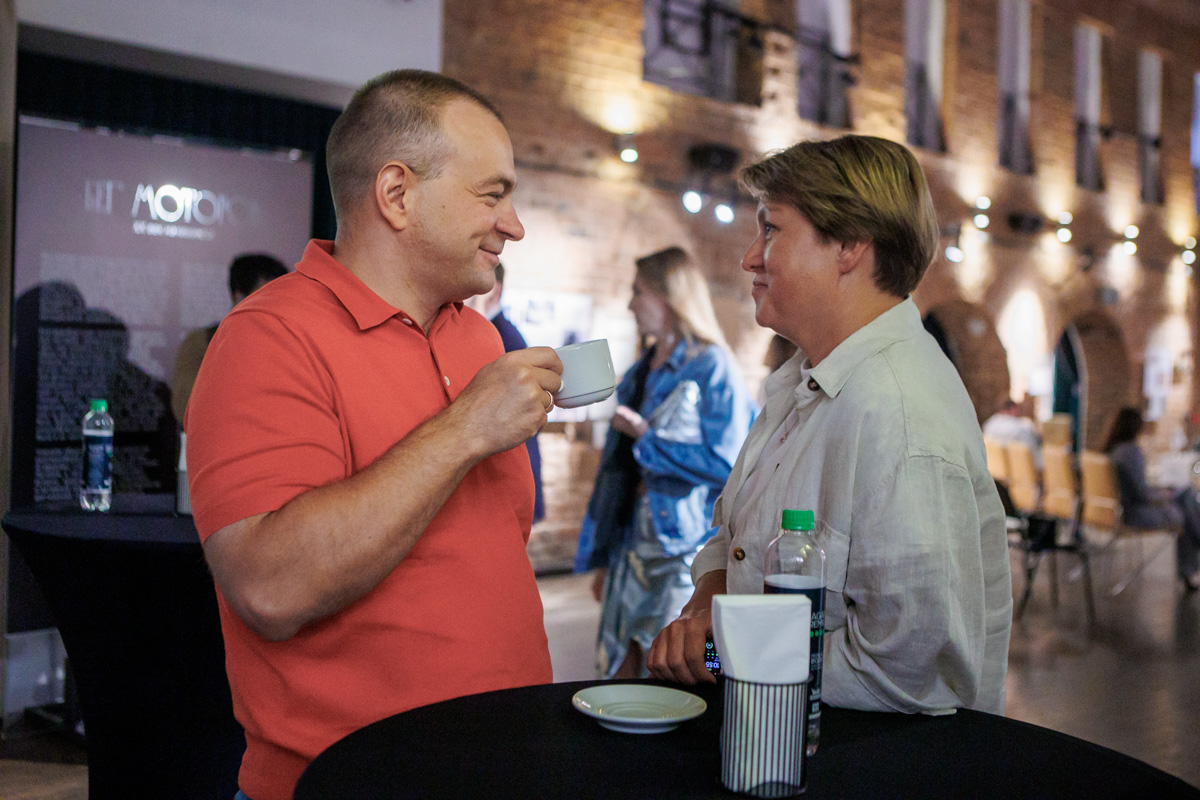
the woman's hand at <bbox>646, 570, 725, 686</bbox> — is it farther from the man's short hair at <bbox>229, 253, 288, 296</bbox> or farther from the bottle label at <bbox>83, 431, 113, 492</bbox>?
the man's short hair at <bbox>229, 253, 288, 296</bbox>

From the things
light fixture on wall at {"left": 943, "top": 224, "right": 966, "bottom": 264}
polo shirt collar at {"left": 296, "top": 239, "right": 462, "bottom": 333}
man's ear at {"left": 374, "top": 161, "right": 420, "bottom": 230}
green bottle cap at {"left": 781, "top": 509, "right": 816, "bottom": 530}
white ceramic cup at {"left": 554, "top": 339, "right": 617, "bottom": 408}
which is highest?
light fixture on wall at {"left": 943, "top": 224, "right": 966, "bottom": 264}

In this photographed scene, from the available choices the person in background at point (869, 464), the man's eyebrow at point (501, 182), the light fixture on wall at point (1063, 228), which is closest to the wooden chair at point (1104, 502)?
the light fixture on wall at point (1063, 228)

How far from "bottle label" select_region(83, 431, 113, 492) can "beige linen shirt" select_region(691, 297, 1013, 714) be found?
7.05 ft

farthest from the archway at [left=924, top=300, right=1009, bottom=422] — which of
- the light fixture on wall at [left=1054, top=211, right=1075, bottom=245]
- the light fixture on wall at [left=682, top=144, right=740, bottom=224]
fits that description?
the light fixture on wall at [left=682, top=144, right=740, bottom=224]

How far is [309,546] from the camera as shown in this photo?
3.62ft

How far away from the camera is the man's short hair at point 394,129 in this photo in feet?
4.40

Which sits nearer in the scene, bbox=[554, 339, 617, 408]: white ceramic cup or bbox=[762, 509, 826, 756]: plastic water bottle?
bbox=[762, 509, 826, 756]: plastic water bottle

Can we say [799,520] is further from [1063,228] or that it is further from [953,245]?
[1063,228]

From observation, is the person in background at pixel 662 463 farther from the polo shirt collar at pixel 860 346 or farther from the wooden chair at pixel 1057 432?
the wooden chair at pixel 1057 432

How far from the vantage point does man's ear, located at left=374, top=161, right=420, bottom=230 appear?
134cm

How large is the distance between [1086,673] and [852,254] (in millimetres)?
4388

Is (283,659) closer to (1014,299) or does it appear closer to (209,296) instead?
(209,296)

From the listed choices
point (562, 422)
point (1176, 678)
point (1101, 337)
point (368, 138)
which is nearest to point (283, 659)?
point (368, 138)

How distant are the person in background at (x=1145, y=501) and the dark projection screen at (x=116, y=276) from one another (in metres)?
6.19
